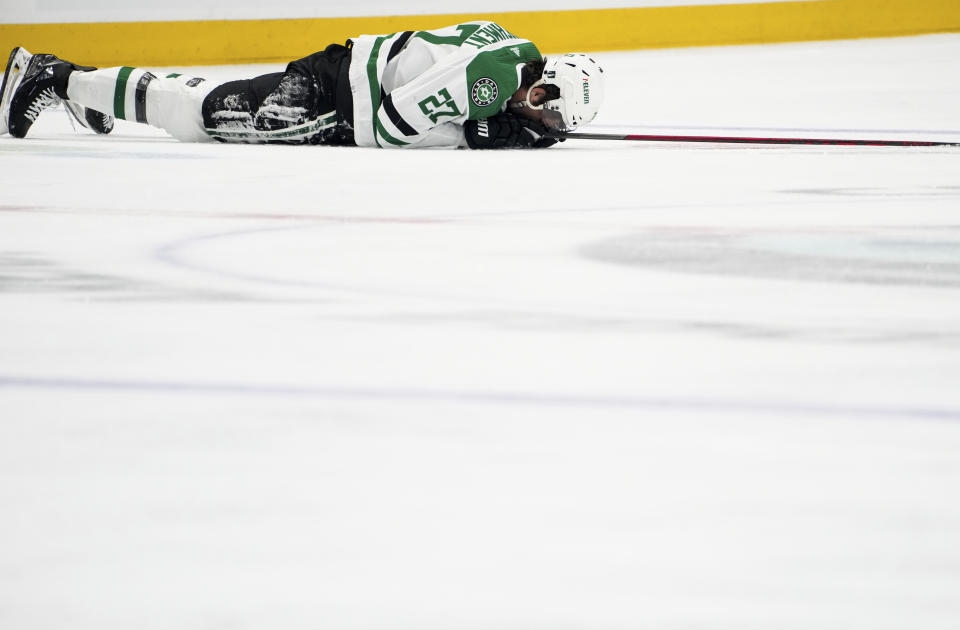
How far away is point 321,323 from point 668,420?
42cm

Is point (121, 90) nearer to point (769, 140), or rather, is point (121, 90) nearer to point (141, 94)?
point (141, 94)

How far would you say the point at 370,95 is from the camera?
3.39 meters

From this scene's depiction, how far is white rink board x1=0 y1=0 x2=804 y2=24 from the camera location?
7.04 metres

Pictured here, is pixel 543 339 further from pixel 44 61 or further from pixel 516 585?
pixel 44 61

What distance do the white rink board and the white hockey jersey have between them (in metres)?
4.15

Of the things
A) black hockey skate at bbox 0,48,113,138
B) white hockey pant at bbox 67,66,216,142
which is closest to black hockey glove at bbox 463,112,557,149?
white hockey pant at bbox 67,66,216,142

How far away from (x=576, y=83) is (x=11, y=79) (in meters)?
1.46

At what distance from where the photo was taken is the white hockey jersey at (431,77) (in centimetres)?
326

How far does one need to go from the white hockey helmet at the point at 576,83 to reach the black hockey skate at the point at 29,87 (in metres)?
1.20

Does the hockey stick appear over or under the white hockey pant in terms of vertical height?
under

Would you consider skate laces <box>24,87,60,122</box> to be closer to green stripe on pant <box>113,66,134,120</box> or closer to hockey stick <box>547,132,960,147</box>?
green stripe on pant <box>113,66,134,120</box>

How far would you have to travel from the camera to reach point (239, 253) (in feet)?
5.50

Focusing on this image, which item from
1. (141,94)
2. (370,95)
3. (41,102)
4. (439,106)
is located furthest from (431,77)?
(41,102)

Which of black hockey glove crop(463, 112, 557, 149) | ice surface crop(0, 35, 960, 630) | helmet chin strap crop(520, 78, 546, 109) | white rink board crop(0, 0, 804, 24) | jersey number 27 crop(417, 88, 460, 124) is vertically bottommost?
ice surface crop(0, 35, 960, 630)
